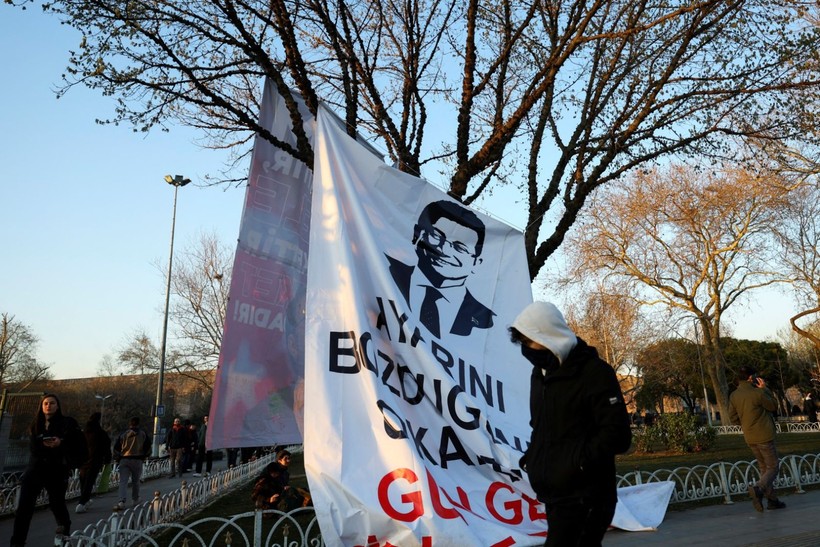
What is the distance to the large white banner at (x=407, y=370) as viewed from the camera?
4980 millimetres

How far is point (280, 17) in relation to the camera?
9.53m

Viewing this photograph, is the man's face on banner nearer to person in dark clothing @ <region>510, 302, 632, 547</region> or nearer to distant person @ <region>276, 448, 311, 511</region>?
person in dark clothing @ <region>510, 302, 632, 547</region>

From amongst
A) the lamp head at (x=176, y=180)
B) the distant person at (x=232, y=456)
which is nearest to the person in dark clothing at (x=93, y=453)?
the distant person at (x=232, y=456)

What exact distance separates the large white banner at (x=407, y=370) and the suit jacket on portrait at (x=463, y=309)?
0.6 inches

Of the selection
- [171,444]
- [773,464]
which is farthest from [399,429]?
[171,444]

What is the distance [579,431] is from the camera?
3193 millimetres

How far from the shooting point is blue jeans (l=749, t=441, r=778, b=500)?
8266 millimetres

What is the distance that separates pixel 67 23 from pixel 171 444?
14.6m

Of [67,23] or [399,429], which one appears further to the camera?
[67,23]

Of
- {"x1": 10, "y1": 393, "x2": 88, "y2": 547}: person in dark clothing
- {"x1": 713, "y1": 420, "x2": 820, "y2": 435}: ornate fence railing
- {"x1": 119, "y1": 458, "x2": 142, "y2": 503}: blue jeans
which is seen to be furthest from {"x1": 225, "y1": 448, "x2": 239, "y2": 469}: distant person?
{"x1": 713, "y1": 420, "x2": 820, "y2": 435}: ornate fence railing

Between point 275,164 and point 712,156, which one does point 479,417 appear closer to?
point 275,164

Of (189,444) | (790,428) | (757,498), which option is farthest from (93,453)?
(790,428)

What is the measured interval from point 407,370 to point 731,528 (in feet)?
13.8

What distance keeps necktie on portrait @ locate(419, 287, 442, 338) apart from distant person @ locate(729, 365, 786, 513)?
462 centimetres
